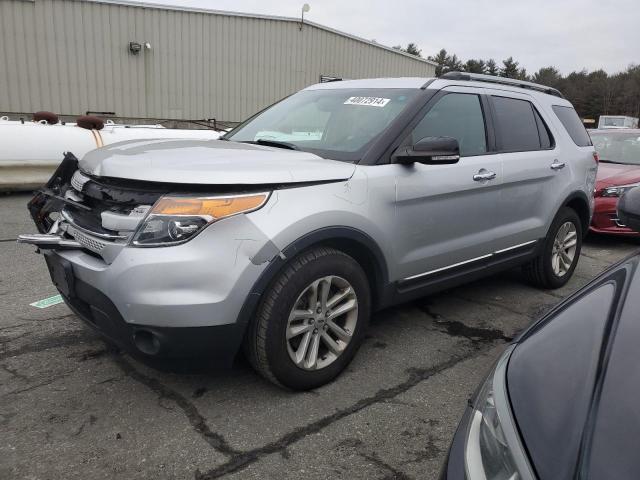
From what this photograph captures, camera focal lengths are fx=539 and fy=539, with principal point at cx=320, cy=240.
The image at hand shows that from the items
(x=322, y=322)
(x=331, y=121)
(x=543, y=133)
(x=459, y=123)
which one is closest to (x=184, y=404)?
(x=322, y=322)

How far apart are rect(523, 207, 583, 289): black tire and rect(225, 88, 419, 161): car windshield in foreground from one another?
79.8 inches

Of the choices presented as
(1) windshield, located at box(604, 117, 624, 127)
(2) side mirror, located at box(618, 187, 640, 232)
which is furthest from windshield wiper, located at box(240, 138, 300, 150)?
(1) windshield, located at box(604, 117, 624, 127)

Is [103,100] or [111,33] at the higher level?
[111,33]

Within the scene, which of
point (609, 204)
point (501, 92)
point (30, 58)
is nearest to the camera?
point (501, 92)

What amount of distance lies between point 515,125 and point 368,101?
4.63ft

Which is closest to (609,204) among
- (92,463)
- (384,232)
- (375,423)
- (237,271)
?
(384,232)

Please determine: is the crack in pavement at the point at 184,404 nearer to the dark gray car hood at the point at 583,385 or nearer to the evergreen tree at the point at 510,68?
the dark gray car hood at the point at 583,385

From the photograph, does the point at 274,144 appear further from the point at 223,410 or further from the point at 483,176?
the point at 223,410

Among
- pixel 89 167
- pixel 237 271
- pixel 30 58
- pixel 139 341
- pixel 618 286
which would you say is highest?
pixel 30 58

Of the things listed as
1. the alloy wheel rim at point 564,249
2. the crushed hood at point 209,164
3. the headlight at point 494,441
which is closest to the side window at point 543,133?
the alloy wheel rim at point 564,249

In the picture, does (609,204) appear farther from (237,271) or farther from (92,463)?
(92,463)

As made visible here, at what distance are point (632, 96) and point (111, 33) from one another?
71.0m

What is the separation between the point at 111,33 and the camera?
16281 mm

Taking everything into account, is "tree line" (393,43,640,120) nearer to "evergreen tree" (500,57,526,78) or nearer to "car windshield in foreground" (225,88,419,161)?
"evergreen tree" (500,57,526,78)
